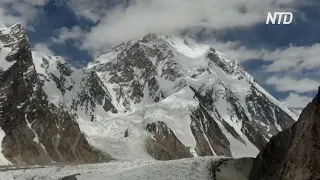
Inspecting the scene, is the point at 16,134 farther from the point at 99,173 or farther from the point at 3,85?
the point at 99,173

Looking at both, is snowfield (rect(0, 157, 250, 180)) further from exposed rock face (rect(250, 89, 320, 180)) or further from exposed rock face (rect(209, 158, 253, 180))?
exposed rock face (rect(250, 89, 320, 180))

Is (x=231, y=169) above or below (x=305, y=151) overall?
below

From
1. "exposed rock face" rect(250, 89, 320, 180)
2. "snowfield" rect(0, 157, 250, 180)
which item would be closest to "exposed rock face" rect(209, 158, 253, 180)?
"snowfield" rect(0, 157, 250, 180)

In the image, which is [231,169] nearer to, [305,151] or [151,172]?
[151,172]

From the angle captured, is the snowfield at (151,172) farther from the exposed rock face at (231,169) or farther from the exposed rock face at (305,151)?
the exposed rock face at (305,151)

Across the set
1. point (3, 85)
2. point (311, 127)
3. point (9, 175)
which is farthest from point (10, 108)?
point (311, 127)

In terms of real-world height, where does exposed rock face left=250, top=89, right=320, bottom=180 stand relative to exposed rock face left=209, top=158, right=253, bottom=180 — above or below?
above

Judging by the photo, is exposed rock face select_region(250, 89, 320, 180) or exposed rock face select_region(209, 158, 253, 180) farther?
exposed rock face select_region(209, 158, 253, 180)

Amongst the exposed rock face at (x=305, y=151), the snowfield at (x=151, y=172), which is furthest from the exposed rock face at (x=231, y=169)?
the exposed rock face at (x=305, y=151)

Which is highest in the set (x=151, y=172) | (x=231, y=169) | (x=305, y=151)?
(x=305, y=151)

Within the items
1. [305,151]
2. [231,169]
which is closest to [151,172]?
[231,169]

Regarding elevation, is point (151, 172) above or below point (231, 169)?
above

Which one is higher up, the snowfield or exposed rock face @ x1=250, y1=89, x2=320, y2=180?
exposed rock face @ x1=250, y1=89, x2=320, y2=180

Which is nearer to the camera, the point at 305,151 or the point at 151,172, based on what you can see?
the point at 305,151
